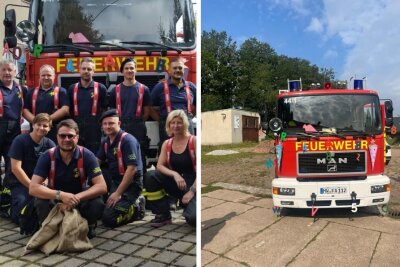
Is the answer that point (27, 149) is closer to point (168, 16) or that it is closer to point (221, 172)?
point (168, 16)

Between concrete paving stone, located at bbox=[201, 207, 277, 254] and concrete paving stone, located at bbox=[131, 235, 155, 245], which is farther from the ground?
concrete paving stone, located at bbox=[131, 235, 155, 245]

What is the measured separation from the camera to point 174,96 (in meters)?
1.39

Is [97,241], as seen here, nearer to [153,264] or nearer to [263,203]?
[153,264]

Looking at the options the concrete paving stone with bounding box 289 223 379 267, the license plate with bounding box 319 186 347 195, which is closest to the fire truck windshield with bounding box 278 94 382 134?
the license plate with bounding box 319 186 347 195

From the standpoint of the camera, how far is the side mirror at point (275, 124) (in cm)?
352

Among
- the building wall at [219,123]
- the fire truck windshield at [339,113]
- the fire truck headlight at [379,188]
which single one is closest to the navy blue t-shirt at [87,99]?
the building wall at [219,123]

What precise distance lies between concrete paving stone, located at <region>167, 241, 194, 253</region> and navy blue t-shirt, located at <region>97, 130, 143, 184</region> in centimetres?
34

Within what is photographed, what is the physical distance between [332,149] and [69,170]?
8.41 ft

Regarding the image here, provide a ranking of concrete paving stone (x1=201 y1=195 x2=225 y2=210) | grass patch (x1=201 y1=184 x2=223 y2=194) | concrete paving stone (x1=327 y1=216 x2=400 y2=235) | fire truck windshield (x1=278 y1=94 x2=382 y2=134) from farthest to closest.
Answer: grass patch (x1=201 y1=184 x2=223 y2=194) < concrete paving stone (x1=201 y1=195 x2=225 y2=210) < fire truck windshield (x1=278 y1=94 x2=382 y2=134) < concrete paving stone (x1=327 y1=216 x2=400 y2=235)

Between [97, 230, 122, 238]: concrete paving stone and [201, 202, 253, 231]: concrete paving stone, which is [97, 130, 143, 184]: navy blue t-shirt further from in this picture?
[201, 202, 253, 231]: concrete paving stone

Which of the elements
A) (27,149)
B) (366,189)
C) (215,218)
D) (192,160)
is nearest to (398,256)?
(366,189)

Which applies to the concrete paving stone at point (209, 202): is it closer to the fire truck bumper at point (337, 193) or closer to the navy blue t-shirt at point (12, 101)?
the fire truck bumper at point (337, 193)

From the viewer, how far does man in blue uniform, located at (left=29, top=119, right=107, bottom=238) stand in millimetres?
1489

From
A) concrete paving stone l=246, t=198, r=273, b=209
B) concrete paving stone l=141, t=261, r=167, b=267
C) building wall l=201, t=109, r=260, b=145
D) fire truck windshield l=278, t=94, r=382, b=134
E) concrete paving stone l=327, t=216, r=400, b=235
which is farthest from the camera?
concrete paving stone l=246, t=198, r=273, b=209
